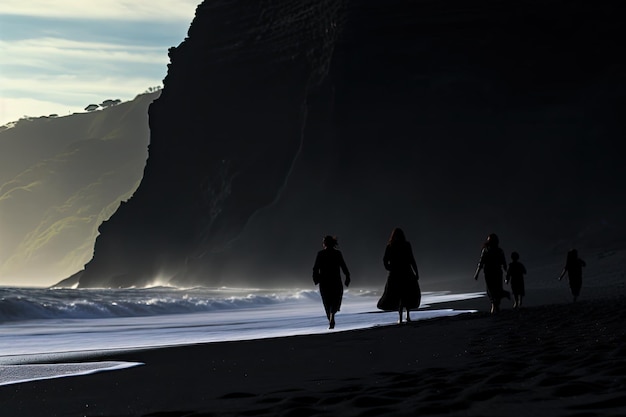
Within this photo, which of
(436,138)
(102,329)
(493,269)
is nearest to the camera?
(493,269)

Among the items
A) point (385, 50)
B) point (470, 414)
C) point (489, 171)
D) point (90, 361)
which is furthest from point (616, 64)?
point (470, 414)

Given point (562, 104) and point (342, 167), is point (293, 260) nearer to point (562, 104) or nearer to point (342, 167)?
point (342, 167)

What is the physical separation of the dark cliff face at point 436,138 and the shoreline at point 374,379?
4696 cm

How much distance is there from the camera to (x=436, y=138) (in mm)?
64562

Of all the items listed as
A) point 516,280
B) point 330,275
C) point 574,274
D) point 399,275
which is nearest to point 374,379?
point 330,275

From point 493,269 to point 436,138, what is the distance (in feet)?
155

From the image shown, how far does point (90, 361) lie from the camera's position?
1164cm

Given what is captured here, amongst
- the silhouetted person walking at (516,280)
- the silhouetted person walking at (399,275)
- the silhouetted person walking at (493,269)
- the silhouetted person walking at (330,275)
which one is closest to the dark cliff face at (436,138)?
the silhouetted person walking at (516,280)

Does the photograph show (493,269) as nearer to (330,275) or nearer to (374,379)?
(330,275)

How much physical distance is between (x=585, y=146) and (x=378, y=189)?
1334cm

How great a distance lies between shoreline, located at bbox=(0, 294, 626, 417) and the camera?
6.14 meters

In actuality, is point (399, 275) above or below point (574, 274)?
below

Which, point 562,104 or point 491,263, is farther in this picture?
point 562,104

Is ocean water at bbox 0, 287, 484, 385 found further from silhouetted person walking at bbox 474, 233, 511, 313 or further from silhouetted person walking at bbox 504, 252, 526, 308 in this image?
silhouetted person walking at bbox 474, 233, 511, 313
